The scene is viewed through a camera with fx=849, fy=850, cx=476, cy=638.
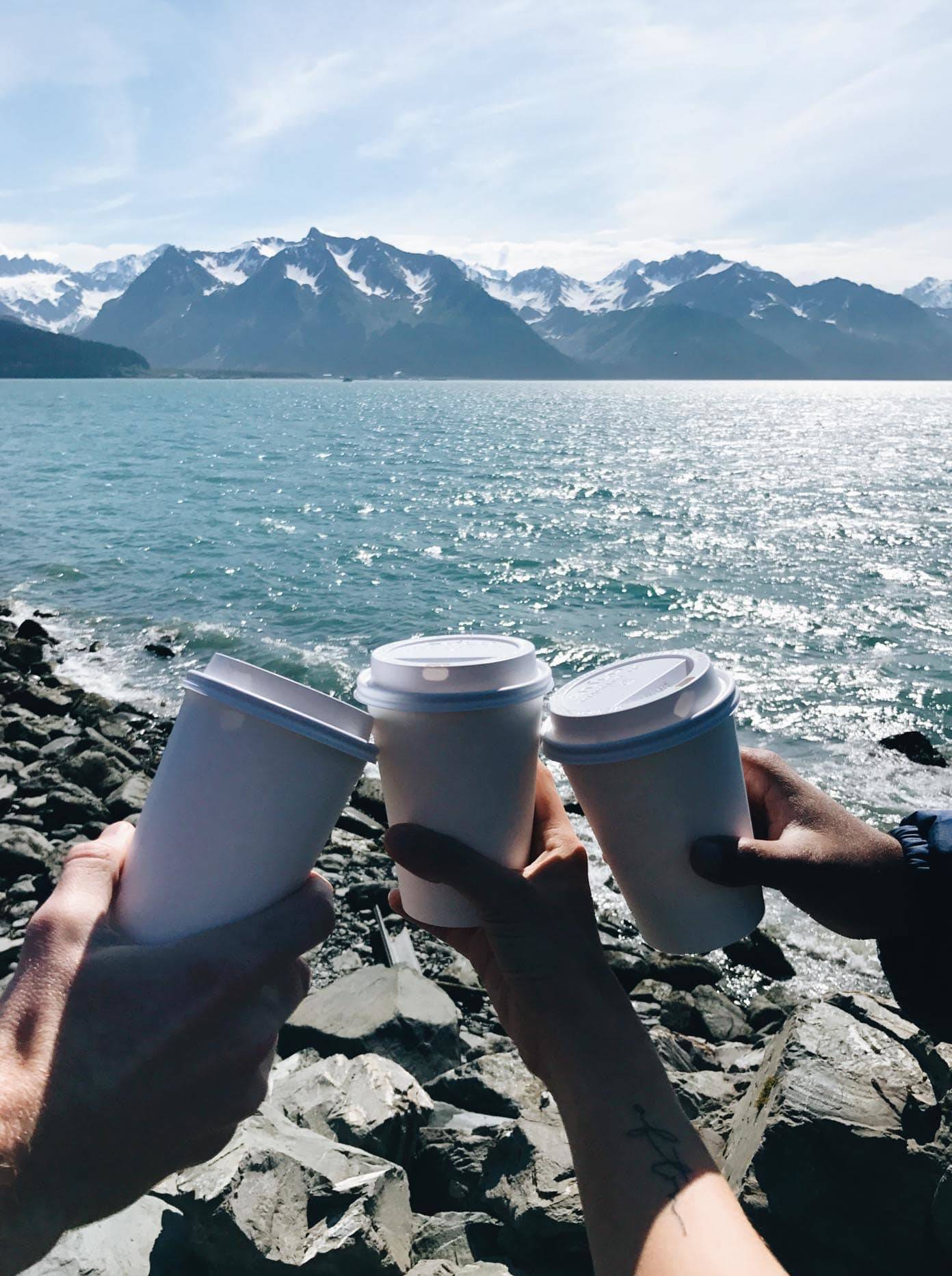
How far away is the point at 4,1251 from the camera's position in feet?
4.95

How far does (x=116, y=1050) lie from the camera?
1714 mm

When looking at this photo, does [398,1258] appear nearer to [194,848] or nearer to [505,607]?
[194,848]

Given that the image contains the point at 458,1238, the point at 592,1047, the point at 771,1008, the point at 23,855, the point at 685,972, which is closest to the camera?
the point at 592,1047

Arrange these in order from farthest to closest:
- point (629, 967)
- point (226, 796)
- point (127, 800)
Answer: point (127, 800) < point (629, 967) < point (226, 796)

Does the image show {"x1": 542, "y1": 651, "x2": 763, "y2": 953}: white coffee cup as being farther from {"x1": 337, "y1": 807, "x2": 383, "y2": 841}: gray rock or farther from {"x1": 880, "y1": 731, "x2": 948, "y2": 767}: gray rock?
{"x1": 880, "y1": 731, "x2": 948, "y2": 767}: gray rock

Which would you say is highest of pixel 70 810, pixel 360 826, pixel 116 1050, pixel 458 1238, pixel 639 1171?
pixel 116 1050

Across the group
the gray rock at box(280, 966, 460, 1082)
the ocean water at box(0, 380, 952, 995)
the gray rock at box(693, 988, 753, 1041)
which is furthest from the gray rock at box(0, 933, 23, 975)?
the ocean water at box(0, 380, 952, 995)

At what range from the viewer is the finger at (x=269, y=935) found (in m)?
1.88

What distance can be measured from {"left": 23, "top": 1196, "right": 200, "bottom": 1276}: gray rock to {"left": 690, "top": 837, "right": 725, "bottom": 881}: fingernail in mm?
2475

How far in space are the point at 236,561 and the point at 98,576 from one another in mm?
3667

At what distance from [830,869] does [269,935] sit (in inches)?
56.0

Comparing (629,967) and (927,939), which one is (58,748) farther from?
(927,939)

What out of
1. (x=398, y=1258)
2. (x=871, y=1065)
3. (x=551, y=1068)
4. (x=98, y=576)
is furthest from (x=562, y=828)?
(x=98, y=576)

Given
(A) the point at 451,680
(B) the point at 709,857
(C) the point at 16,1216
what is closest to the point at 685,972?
(B) the point at 709,857
